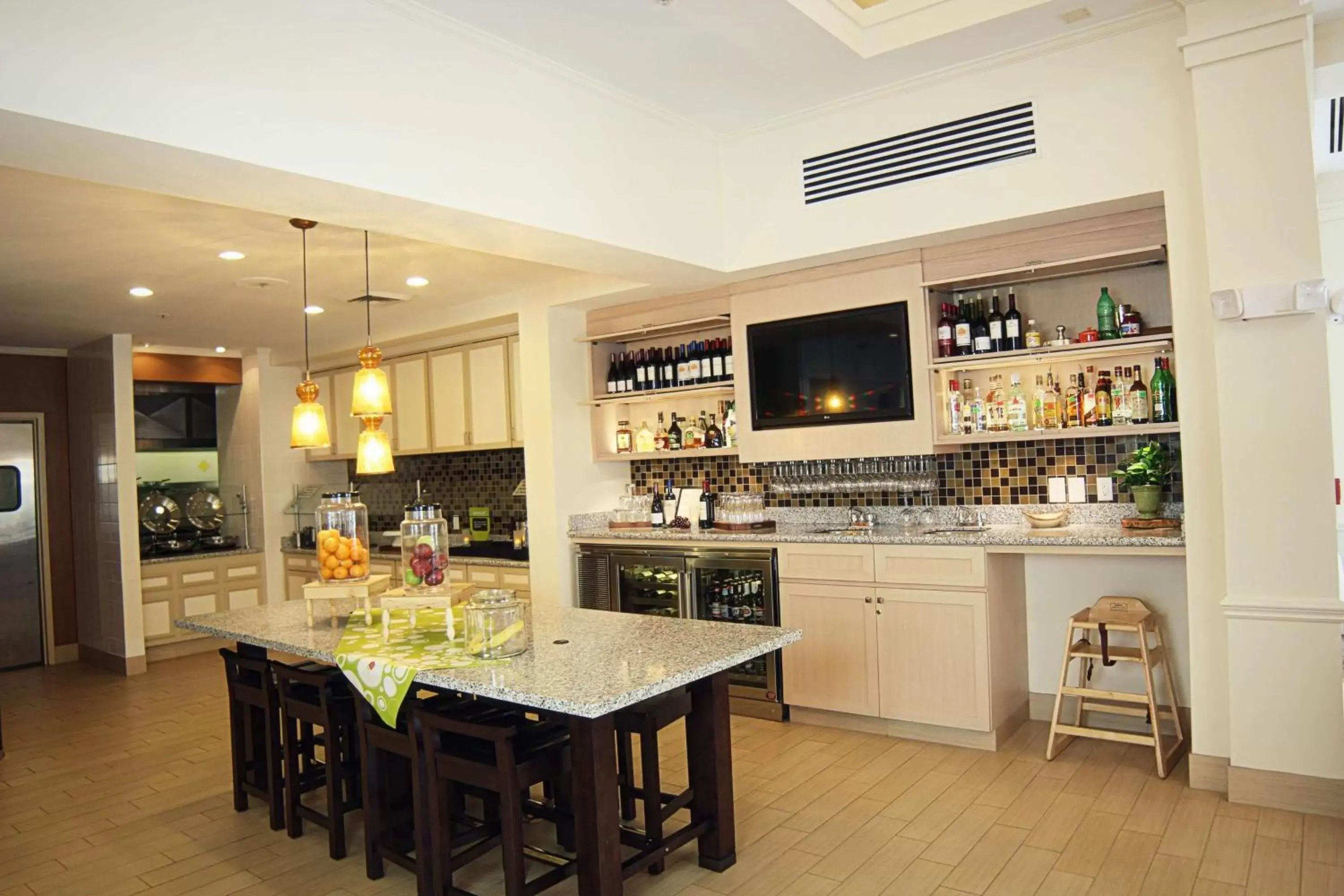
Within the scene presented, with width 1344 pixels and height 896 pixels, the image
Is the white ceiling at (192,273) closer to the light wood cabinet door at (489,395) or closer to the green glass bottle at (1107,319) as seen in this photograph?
the light wood cabinet door at (489,395)

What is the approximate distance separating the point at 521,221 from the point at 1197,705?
124 inches

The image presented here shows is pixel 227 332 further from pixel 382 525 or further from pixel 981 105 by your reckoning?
pixel 981 105

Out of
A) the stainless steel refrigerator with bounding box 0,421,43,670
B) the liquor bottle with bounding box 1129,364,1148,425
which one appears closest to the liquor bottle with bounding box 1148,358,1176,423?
the liquor bottle with bounding box 1129,364,1148,425

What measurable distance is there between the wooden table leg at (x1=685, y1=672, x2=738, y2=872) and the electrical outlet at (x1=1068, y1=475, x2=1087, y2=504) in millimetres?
2203

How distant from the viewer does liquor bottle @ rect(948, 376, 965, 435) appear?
453 centimetres

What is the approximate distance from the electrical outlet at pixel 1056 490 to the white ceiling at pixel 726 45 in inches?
76.4

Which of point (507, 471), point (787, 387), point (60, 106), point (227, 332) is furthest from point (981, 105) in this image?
point (227, 332)

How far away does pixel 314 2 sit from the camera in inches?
112

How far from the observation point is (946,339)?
4434mm

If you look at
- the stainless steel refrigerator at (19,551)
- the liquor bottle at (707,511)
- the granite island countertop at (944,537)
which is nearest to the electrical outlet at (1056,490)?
the granite island countertop at (944,537)

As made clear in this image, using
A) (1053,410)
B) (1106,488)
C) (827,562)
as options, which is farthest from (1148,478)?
(827,562)

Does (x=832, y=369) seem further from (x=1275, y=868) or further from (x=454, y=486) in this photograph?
(x=454, y=486)

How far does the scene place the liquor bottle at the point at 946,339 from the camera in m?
4.43

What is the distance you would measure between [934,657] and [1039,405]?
50.4 inches
